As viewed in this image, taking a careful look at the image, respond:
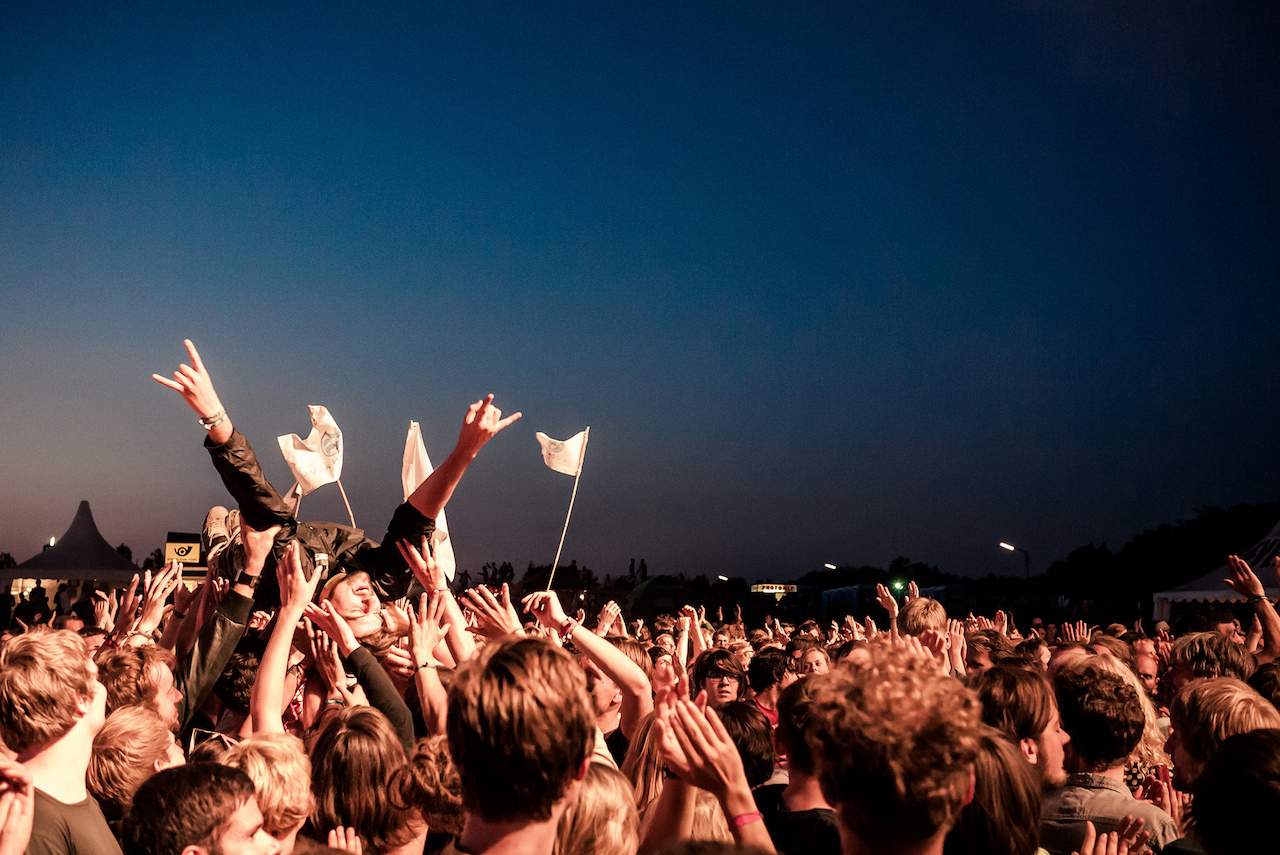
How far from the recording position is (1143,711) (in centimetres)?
397

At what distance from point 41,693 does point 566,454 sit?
5553 millimetres

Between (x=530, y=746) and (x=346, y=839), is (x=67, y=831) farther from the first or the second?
(x=530, y=746)

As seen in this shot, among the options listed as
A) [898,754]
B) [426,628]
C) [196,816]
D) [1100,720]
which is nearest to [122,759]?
[196,816]

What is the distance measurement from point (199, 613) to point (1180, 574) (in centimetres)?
4882

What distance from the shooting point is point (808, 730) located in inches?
89.6

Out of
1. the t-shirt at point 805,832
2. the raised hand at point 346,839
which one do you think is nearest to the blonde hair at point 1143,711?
the t-shirt at point 805,832

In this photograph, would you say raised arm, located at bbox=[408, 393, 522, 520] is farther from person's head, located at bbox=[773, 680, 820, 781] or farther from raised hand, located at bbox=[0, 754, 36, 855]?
raised hand, located at bbox=[0, 754, 36, 855]

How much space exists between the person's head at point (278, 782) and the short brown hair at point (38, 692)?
0.51 metres

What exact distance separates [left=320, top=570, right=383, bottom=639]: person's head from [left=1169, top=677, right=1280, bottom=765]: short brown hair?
3907 mm

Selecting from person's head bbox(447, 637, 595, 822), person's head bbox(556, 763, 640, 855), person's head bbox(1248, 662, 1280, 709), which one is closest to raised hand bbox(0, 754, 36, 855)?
person's head bbox(447, 637, 595, 822)

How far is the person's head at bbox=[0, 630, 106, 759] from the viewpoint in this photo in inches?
115

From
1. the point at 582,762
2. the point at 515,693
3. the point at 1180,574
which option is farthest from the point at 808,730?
the point at 1180,574

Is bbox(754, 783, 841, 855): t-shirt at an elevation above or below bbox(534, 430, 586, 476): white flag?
below

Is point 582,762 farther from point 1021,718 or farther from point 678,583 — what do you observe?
point 678,583
